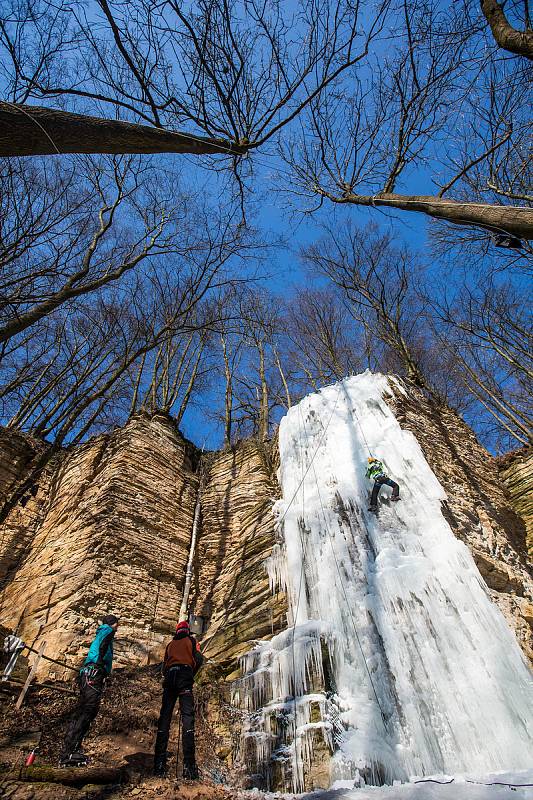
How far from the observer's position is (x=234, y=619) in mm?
6367

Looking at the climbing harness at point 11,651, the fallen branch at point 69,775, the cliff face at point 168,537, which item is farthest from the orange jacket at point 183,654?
the climbing harness at point 11,651

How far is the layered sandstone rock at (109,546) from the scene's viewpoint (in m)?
6.00

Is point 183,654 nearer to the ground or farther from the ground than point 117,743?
farther from the ground

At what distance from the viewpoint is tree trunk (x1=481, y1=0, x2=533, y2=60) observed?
385 cm

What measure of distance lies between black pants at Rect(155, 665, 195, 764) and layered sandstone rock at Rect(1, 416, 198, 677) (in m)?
1.98

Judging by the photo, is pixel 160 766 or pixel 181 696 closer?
pixel 160 766

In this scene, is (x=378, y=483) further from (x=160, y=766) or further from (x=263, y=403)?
(x=263, y=403)

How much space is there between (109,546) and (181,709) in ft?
11.5

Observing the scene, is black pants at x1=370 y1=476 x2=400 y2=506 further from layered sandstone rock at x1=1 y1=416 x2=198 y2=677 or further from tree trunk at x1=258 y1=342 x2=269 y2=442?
tree trunk at x1=258 y1=342 x2=269 y2=442

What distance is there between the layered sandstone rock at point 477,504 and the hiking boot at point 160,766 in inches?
167

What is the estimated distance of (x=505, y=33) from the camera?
4.02m

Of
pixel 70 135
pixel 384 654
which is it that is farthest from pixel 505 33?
pixel 384 654

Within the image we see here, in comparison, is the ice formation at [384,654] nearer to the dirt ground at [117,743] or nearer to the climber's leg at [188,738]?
the dirt ground at [117,743]

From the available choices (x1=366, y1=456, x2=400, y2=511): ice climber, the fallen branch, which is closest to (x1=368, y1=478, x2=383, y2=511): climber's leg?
(x1=366, y1=456, x2=400, y2=511): ice climber
